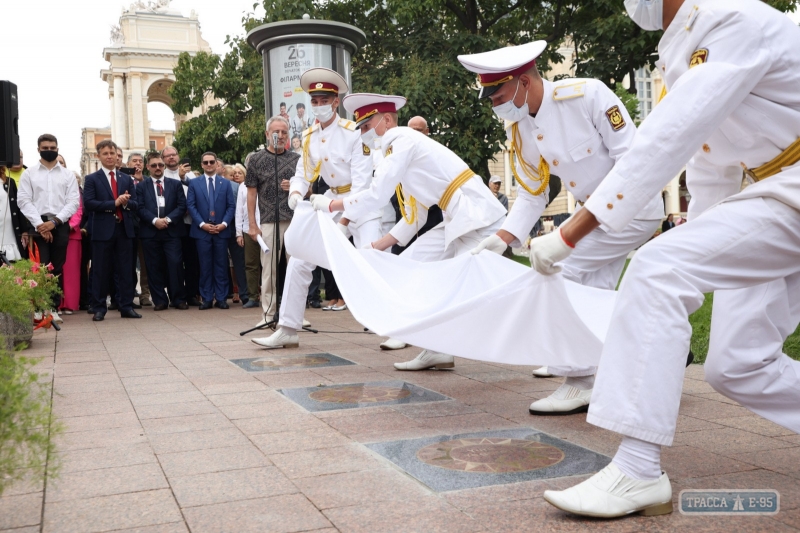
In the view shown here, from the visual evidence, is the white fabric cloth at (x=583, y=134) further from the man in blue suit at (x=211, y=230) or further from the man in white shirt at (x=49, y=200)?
the man in blue suit at (x=211, y=230)

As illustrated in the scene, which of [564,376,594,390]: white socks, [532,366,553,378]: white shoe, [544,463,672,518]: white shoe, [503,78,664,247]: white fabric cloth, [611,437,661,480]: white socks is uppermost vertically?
[503,78,664,247]: white fabric cloth

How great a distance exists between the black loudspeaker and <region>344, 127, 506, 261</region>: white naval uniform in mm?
3385

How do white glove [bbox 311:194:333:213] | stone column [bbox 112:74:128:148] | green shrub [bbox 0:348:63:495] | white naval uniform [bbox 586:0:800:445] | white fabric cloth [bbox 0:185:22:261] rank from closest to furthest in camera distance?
1. green shrub [bbox 0:348:63:495]
2. white naval uniform [bbox 586:0:800:445]
3. white glove [bbox 311:194:333:213]
4. white fabric cloth [bbox 0:185:22:261]
5. stone column [bbox 112:74:128:148]

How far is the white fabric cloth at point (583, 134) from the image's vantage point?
4688 millimetres

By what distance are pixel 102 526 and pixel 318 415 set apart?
188cm

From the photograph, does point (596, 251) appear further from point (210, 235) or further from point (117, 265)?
point (210, 235)

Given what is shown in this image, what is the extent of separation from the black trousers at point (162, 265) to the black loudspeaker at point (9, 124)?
5.02 metres

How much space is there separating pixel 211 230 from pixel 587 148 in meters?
9.01

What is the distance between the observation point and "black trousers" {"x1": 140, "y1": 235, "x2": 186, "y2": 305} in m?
12.8

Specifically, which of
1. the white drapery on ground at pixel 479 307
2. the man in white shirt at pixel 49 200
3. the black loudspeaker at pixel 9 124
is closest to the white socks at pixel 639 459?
the white drapery on ground at pixel 479 307

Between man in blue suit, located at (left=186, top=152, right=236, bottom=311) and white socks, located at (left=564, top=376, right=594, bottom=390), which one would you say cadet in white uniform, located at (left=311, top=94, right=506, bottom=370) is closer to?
white socks, located at (left=564, top=376, right=594, bottom=390)

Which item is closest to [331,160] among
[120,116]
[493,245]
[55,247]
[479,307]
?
[493,245]

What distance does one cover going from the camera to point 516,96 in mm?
4754

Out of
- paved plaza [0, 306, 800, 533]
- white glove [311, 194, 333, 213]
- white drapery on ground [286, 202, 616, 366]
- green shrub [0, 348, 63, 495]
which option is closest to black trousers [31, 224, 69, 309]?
paved plaza [0, 306, 800, 533]
